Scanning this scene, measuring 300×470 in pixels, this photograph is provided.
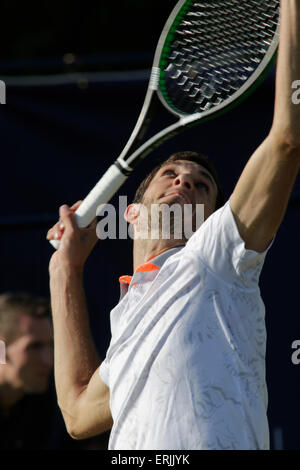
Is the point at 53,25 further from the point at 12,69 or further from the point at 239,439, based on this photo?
the point at 239,439

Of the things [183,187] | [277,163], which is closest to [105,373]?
[183,187]

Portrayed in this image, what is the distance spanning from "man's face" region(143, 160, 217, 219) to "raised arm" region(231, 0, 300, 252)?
0.48 m

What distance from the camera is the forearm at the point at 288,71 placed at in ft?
6.45

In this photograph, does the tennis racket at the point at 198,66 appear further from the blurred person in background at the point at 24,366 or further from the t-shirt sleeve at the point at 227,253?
the blurred person in background at the point at 24,366

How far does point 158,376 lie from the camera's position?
2066 millimetres

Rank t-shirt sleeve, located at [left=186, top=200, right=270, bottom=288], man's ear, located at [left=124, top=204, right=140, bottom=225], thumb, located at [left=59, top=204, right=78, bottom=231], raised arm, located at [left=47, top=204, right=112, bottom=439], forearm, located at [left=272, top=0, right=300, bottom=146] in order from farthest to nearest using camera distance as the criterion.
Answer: man's ear, located at [left=124, top=204, right=140, bottom=225] → thumb, located at [left=59, top=204, right=78, bottom=231] → raised arm, located at [left=47, top=204, right=112, bottom=439] → t-shirt sleeve, located at [left=186, top=200, right=270, bottom=288] → forearm, located at [left=272, top=0, right=300, bottom=146]

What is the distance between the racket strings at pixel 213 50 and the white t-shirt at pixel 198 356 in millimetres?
628

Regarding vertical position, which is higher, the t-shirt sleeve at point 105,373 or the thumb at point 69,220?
the thumb at point 69,220

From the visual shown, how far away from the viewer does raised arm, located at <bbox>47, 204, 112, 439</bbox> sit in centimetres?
249

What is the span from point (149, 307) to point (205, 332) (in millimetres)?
184

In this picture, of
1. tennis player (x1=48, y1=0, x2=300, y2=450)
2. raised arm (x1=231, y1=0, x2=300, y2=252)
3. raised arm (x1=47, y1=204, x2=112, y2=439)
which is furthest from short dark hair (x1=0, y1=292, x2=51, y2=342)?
raised arm (x1=231, y1=0, x2=300, y2=252)

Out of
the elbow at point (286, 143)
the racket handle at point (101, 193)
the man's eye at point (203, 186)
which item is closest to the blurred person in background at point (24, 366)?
the racket handle at point (101, 193)

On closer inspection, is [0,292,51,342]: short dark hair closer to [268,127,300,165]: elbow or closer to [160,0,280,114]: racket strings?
[160,0,280,114]: racket strings

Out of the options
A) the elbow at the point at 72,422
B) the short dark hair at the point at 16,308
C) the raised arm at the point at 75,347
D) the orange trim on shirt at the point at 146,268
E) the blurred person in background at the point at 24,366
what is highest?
the orange trim on shirt at the point at 146,268
